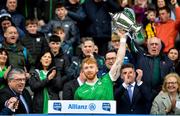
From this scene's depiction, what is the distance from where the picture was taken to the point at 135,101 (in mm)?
10445

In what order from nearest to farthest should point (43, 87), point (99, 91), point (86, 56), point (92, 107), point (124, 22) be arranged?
point (92, 107)
point (99, 91)
point (124, 22)
point (43, 87)
point (86, 56)

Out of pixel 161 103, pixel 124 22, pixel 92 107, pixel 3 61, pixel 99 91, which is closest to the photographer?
pixel 92 107

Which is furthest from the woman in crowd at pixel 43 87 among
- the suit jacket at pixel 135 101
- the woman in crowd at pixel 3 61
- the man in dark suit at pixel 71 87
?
the suit jacket at pixel 135 101

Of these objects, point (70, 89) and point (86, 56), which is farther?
point (86, 56)

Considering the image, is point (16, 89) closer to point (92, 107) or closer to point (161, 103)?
point (92, 107)

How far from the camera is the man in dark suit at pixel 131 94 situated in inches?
405

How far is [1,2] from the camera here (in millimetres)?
14289

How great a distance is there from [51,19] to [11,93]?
4603 mm

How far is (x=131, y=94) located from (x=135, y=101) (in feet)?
0.43

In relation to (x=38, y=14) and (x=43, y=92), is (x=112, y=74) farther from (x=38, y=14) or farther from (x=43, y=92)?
(x=38, y=14)

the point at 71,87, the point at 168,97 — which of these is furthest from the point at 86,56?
the point at 168,97

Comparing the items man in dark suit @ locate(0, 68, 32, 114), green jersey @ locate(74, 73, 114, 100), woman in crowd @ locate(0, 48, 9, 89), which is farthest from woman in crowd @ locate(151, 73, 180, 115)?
woman in crowd @ locate(0, 48, 9, 89)

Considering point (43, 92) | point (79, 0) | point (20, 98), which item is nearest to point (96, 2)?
point (79, 0)

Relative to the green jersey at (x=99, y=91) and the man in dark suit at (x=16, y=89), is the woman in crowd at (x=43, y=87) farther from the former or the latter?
the green jersey at (x=99, y=91)
